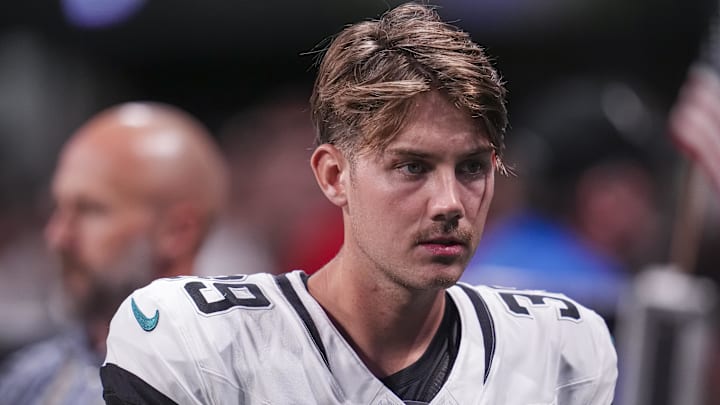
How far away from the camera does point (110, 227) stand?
3244 mm

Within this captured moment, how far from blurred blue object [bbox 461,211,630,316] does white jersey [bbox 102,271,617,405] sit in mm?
1961

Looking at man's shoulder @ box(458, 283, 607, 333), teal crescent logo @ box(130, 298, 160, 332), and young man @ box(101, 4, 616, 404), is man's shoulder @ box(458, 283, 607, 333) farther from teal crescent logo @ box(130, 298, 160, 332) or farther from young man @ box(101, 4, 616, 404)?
teal crescent logo @ box(130, 298, 160, 332)

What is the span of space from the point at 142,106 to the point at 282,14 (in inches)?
144

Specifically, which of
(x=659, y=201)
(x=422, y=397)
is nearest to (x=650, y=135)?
(x=659, y=201)

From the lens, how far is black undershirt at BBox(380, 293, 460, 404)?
2371 millimetres

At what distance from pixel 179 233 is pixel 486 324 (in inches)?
46.2

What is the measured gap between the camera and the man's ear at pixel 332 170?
7.78ft

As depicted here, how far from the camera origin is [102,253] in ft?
10.6

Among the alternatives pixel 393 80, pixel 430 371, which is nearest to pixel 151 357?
pixel 430 371

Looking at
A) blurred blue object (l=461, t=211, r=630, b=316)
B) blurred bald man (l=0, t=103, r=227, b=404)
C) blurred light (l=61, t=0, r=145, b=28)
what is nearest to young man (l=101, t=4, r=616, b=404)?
blurred bald man (l=0, t=103, r=227, b=404)

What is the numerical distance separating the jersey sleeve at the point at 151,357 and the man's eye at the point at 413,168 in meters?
0.52

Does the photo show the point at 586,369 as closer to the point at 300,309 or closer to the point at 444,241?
the point at 444,241

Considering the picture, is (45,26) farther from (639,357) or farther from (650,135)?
(639,357)

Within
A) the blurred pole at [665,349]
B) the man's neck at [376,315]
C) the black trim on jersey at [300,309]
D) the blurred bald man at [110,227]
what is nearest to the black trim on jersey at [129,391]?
the black trim on jersey at [300,309]
